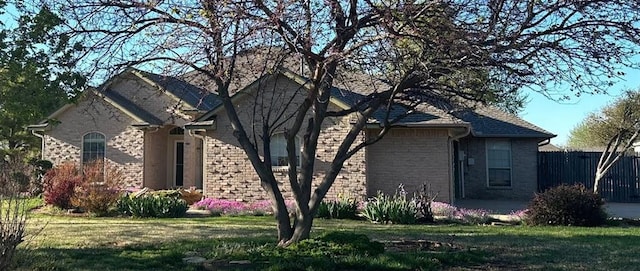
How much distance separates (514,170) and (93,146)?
1677 centimetres

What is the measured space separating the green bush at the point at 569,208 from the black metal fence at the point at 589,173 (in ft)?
28.3

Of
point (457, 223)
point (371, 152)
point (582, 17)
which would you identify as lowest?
point (457, 223)

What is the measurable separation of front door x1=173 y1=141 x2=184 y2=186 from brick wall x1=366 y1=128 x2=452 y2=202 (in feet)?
31.8

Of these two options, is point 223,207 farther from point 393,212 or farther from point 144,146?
point 144,146

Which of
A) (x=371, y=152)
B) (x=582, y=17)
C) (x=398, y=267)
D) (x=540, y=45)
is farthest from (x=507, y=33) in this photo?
(x=371, y=152)

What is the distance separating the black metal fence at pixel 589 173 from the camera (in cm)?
2259

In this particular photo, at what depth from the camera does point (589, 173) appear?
75.9 feet

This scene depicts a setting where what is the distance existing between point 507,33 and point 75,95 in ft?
27.0

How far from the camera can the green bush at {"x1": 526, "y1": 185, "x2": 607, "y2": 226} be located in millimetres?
14758

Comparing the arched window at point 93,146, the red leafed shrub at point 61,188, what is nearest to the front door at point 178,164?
the arched window at point 93,146

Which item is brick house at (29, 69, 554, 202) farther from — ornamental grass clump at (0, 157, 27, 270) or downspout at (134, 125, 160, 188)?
ornamental grass clump at (0, 157, 27, 270)

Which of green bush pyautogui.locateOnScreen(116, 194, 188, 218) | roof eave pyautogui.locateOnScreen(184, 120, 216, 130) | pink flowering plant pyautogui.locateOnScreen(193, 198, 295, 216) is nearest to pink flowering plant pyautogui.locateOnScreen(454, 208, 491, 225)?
pink flowering plant pyautogui.locateOnScreen(193, 198, 295, 216)

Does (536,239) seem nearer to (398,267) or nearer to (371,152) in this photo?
(398,267)

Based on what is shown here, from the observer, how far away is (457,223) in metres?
15.8
